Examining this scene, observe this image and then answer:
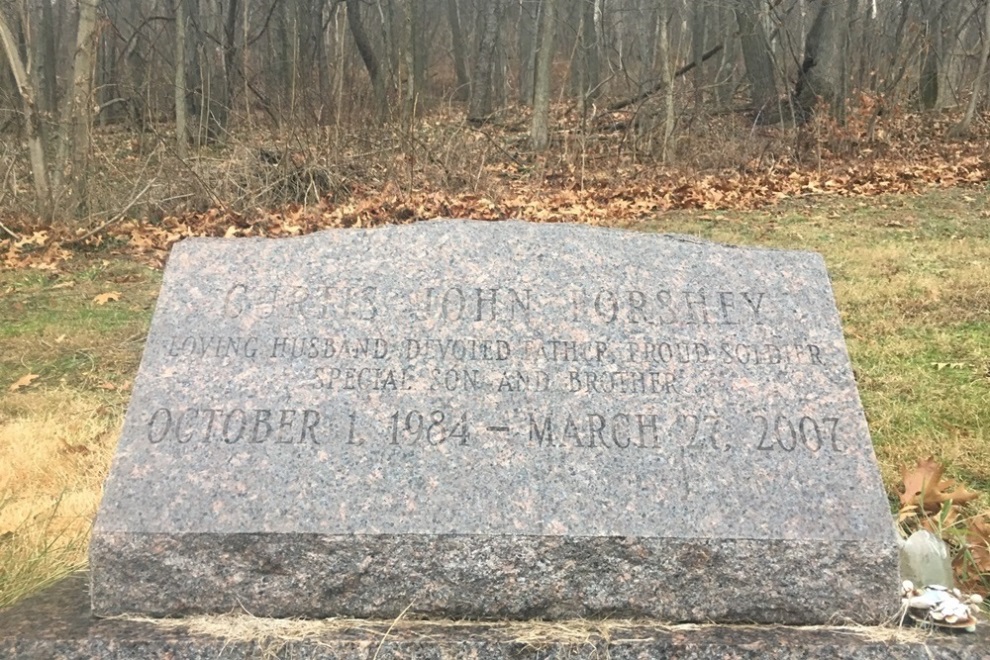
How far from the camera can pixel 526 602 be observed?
2.71m

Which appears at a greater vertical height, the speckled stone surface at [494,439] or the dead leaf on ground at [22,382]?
the speckled stone surface at [494,439]

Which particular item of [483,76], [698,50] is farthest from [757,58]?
[483,76]

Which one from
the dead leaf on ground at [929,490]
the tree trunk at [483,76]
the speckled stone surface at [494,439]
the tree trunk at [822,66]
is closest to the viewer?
the speckled stone surface at [494,439]

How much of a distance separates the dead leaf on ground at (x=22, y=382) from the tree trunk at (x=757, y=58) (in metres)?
11.0

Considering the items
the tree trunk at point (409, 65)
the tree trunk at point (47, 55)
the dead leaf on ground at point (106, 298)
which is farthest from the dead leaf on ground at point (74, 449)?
the tree trunk at point (47, 55)

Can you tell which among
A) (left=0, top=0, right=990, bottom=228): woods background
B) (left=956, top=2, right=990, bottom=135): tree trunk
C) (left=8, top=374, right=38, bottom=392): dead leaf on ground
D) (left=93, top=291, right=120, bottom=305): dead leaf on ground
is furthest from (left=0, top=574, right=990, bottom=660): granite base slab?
(left=956, top=2, right=990, bottom=135): tree trunk

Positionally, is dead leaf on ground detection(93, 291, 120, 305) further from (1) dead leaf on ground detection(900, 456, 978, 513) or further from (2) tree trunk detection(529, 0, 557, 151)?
(2) tree trunk detection(529, 0, 557, 151)

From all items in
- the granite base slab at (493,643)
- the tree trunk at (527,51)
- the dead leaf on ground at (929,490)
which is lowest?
the tree trunk at (527,51)

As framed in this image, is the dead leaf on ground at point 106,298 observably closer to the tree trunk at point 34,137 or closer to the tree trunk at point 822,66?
the tree trunk at point 34,137

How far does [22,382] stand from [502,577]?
3.79 metres

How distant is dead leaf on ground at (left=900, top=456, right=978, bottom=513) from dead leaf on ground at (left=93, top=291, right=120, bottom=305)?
5.49 metres

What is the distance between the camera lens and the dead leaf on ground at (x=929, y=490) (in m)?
3.60

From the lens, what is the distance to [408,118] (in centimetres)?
1037

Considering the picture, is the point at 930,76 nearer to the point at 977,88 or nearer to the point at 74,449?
the point at 977,88
